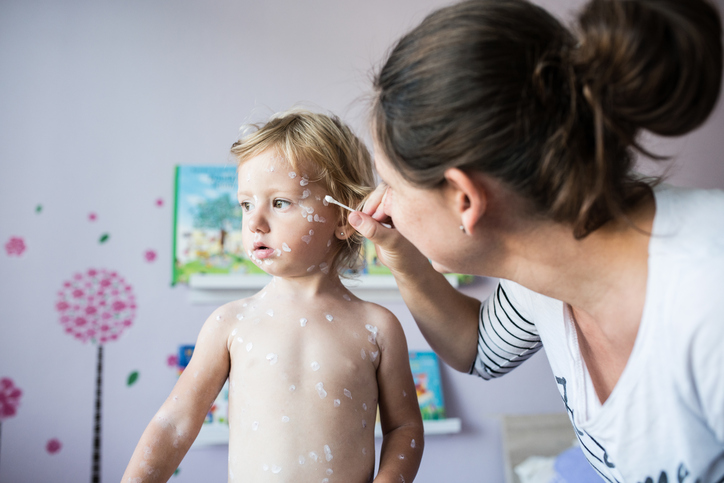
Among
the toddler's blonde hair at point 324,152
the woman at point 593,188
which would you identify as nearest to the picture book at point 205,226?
the toddler's blonde hair at point 324,152

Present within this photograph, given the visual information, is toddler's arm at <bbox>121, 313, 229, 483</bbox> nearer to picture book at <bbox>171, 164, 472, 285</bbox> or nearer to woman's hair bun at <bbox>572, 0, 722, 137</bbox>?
woman's hair bun at <bbox>572, 0, 722, 137</bbox>

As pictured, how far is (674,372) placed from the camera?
1.99 feet

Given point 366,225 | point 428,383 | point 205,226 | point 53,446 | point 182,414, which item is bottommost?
point 53,446

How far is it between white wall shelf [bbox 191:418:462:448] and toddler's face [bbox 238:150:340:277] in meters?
1.06

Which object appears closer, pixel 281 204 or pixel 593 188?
pixel 593 188

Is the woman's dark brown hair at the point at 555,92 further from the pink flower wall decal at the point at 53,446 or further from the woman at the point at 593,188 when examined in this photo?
the pink flower wall decal at the point at 53,446

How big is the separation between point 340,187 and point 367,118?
0.27 metres

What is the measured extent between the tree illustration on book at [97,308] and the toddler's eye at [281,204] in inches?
51.6

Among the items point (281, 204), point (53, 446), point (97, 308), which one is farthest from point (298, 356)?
point (53, 446)

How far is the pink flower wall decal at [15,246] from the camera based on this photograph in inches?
75.0

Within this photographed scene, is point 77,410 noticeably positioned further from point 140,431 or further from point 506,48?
point 506,48

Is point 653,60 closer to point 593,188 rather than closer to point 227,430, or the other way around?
point 593,188

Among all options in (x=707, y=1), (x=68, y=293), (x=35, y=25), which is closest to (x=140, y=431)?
(x=68, y=293)

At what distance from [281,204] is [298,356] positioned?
27cm
